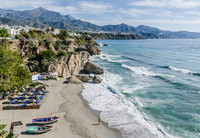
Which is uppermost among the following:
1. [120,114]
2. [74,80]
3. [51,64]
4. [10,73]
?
[10,73]

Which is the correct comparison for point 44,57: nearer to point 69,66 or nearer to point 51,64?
point 51,64

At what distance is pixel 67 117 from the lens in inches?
860

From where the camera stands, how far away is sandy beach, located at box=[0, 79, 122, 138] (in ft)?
60.5

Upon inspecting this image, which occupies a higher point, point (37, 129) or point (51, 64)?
point (51, 64)

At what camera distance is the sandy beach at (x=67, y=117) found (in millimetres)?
18453

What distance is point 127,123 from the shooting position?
825 inches

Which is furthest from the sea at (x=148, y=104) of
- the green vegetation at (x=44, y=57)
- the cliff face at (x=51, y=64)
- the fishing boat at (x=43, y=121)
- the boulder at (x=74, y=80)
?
the green vegetation at (x=44, y=57)

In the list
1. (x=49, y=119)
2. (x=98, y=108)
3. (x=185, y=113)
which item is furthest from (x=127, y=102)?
(x=49, y=119)

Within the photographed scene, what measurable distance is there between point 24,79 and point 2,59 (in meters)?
4.87

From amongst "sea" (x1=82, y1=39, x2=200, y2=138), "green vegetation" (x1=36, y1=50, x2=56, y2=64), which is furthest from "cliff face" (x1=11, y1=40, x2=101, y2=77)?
"sea" (x1=82, y1=39, x2=200, y2=138)

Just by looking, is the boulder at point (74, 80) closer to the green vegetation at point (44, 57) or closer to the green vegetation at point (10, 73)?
the green vegetation at point (10, 73)

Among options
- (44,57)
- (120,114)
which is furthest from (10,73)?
(120,114)

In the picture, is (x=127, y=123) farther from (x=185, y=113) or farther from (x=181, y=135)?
(x=185, y=113)

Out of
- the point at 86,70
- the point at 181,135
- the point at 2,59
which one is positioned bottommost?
the point at 181,135
